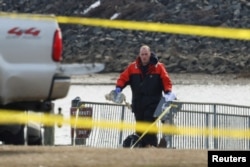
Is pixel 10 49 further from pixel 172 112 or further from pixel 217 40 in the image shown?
pixel 217 40

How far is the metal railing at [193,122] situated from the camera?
51.4 ft

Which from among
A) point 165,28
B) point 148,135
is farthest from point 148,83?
point 165,28

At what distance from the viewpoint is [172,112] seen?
51.0 ft

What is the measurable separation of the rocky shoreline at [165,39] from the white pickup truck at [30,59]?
40.2 meters

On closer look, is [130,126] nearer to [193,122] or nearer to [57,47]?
[193,122]

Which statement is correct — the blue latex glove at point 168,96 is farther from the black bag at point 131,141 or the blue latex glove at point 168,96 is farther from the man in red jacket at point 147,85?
the black bag at point 131,141

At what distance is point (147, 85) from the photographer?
1429 centimetres

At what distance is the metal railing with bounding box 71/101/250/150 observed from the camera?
51.4 feet

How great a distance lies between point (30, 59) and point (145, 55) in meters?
3.03

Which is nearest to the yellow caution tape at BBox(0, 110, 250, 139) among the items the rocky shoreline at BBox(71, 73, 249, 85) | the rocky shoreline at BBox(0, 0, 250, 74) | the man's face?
the man's face

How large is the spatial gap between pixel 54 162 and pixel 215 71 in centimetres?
4204

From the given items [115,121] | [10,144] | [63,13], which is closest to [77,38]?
[63,13]

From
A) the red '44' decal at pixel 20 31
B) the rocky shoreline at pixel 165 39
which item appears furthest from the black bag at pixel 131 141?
the rocky shoreline at pixel 165 39

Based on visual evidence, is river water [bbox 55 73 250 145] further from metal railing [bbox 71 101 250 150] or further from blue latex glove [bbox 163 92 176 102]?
blue latex glove [bbox 163 92 176 102]
